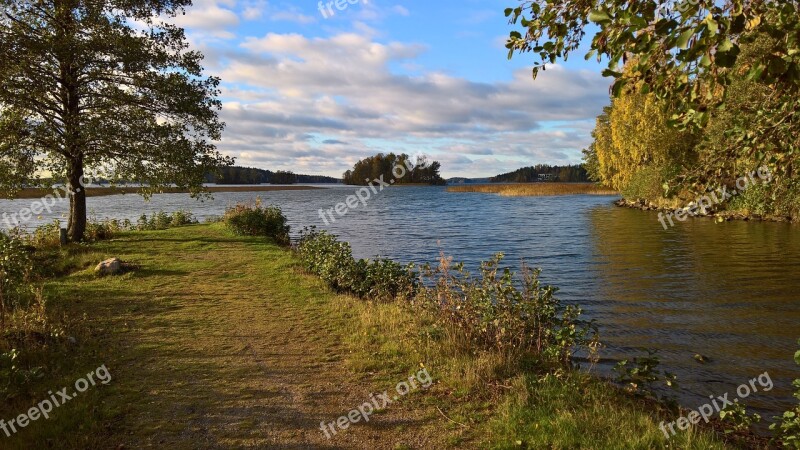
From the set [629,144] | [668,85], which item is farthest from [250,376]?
[629,144]

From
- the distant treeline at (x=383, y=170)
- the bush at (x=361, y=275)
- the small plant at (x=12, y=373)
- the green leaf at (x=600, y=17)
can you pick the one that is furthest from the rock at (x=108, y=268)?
the distant treeline at (x=383, y=170)

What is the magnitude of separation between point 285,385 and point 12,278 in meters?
8.01

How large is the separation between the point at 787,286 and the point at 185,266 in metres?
19.8

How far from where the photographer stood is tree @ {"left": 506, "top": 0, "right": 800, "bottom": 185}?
105 inches

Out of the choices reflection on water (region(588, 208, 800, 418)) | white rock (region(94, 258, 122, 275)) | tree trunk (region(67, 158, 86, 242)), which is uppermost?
tree trunk (region(67, 158, 86, 242))

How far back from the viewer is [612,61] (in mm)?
2959

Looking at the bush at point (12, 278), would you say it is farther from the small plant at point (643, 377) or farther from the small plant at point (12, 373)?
the small plant at point (643, 377)

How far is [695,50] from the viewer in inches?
103

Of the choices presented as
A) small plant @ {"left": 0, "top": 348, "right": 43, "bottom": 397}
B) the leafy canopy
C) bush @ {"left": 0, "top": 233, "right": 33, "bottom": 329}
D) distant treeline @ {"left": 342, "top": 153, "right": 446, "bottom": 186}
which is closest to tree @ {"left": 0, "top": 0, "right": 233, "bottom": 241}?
the leafy canopy

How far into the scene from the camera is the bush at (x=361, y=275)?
1222 cm

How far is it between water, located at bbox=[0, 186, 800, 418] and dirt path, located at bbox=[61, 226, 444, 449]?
521 cm

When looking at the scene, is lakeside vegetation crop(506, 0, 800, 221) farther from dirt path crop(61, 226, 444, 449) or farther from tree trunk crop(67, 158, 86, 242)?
tree trunk crop(67, 158, 86, 242)

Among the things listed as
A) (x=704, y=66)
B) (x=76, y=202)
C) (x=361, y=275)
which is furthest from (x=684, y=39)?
(x=76, y=202)

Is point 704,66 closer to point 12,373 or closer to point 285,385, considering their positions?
point 285,385
